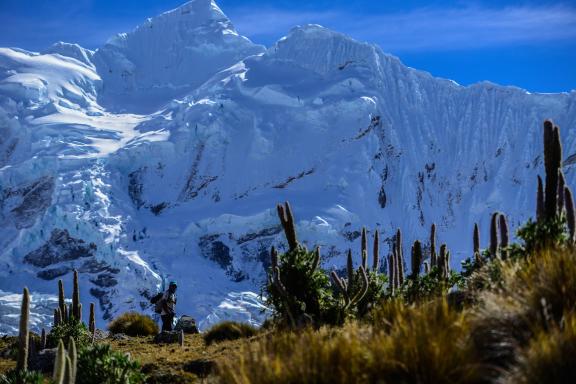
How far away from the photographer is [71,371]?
8039 millimetres

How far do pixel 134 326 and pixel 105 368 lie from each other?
13035mm

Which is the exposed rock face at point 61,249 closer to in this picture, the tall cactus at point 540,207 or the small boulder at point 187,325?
the small boulder at point 187,325

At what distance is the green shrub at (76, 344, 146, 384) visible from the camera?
36.7 ft

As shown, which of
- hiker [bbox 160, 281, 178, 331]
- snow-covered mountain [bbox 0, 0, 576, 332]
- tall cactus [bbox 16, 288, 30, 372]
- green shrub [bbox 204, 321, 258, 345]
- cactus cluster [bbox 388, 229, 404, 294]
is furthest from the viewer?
snow-covered mountain [bbox 0, 0, 576, 332]

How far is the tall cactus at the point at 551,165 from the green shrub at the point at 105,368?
6557 mm

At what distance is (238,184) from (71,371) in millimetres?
146209

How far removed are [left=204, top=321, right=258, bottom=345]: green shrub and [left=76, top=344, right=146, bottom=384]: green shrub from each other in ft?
22.8

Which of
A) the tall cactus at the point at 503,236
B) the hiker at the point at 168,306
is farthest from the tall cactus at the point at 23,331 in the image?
the hiker at the point at 168,306

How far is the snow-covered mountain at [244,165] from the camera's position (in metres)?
123

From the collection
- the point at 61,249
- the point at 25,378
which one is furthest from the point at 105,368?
the point at 61,249

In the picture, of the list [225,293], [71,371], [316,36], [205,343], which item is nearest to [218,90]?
[316,36]

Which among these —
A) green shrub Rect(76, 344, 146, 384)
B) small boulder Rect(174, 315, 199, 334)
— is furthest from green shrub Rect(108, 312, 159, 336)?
green shrub Rect(76, 344, 146, 384)

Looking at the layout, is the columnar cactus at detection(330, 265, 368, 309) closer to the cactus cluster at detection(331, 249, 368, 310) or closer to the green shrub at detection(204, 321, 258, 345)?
the cactus cluster at detection(331, 249, 368, 310)

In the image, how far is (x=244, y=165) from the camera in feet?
507
